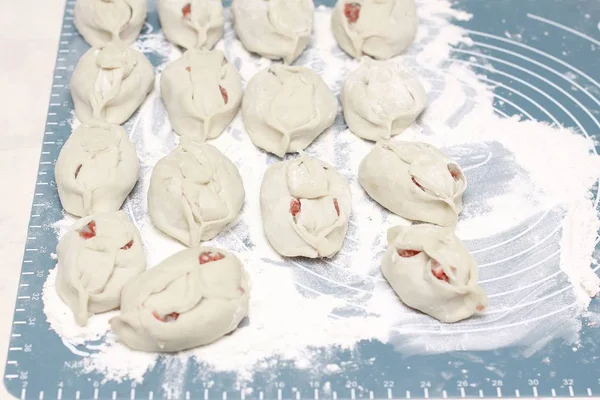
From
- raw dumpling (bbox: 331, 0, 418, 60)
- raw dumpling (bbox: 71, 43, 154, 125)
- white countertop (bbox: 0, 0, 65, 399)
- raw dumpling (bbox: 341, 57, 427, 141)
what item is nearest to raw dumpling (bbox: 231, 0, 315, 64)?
raw dumpling (bbox: 331, 0, 418, 60)

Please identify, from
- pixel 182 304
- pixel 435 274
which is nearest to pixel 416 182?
pixel 435 274

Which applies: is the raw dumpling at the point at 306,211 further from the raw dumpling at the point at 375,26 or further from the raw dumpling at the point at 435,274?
the raw dumpling at the point at 375,26

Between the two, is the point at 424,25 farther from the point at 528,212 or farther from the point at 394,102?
the point at 528,212

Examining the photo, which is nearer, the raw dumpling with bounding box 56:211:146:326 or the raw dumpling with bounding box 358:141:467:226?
the raw dumpling with bounding box 56:211:146:326

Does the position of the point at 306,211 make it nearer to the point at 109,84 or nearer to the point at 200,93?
the point at 200,93

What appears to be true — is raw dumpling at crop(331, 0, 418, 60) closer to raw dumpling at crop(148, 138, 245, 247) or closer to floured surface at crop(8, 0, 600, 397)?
floured surface at crop(8, 0, 600, 397)

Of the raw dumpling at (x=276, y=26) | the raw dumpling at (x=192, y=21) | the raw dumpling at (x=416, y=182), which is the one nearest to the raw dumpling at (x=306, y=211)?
the raw dumpling at (x=416, y=182)
